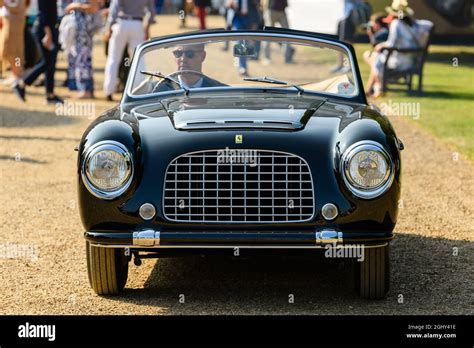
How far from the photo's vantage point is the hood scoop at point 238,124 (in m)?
6.46

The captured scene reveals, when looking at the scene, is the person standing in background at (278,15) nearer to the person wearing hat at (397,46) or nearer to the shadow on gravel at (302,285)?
the person wearing hat at (397,46)

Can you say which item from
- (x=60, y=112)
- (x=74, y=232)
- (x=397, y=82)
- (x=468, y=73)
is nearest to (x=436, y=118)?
(x=397, y=82)

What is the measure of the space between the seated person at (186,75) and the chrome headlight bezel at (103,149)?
4.52 feet

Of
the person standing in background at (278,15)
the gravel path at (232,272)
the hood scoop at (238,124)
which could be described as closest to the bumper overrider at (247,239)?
the gravel path at (232,272)

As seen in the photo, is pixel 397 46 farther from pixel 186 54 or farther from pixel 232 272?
pixel 232 272

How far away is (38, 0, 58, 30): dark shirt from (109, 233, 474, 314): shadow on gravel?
8253 mm

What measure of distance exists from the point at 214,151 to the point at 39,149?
6.46 m

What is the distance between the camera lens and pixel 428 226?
8875 millimetres

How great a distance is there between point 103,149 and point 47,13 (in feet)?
30.8

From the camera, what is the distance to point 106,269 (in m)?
6.60

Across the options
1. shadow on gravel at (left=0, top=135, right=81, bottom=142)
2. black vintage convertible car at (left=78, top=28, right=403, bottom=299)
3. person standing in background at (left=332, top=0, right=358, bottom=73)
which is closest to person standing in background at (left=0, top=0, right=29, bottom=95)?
shadow on gravel at (left=0, top=135, right=81, bottom=142)

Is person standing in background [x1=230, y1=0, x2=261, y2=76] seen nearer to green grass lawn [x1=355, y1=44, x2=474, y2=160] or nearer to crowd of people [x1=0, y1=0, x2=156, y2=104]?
green grass lawn [x1=355, y1=44, x2=474, y2=160]

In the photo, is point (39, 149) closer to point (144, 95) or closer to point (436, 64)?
point (144, 95)
